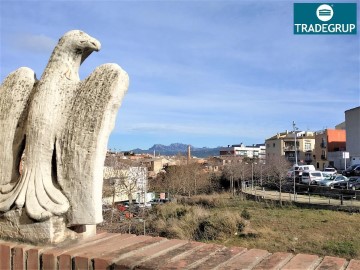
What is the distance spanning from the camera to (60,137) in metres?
2.64

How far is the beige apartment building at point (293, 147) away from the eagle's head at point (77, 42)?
56201mm

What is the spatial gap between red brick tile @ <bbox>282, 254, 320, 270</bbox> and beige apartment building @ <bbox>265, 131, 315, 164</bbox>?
56432 millimetres

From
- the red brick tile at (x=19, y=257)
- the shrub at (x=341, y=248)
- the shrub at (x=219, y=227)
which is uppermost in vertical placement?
the red brick tile at (x=19, y=257)

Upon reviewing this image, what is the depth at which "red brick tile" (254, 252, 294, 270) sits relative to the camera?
206 centimetres

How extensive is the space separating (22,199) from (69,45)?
1.20 meters

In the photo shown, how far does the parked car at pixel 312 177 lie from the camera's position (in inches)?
1262

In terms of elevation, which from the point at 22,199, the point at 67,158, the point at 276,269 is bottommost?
the point at 276,269

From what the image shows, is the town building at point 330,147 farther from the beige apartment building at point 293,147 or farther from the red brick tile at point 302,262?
the red brick tile at point 302,262

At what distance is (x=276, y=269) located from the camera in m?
2.03

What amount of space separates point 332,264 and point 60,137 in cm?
192

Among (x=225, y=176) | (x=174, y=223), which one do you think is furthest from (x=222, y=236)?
(x=225, y=176)

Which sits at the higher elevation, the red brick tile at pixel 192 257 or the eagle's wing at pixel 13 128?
the eagle's wing at pixel 13 128

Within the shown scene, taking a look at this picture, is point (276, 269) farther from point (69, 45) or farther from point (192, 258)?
point (69, 45)

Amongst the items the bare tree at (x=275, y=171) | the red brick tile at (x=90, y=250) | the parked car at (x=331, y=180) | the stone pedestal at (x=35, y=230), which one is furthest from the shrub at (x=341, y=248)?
the bare tree at (x=275, y=171)
